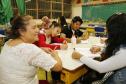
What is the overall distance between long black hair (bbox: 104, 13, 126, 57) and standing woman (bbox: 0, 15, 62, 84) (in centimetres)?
43

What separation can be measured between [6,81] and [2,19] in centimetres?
319

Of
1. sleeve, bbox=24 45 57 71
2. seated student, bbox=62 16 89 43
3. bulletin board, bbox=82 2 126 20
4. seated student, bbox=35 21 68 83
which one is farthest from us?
bulletin board, bbox=82 2 126 20

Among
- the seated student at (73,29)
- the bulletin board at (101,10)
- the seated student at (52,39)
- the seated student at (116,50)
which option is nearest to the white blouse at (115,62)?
the seated student at (116,50)

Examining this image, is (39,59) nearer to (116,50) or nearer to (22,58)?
(22,58)

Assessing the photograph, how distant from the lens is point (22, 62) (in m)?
1.18

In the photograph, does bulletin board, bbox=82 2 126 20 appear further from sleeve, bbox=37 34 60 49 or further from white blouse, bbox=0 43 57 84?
white blouse, bbox=0 43 57 84

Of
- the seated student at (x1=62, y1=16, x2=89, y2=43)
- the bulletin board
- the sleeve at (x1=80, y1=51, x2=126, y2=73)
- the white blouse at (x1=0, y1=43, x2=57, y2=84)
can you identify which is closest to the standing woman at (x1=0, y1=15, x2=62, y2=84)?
the white blouse at (x1=0, y1=43, x2=57, y2=84)

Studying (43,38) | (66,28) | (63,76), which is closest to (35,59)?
(63,76)

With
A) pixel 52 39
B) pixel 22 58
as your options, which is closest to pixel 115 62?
pixel 22 58

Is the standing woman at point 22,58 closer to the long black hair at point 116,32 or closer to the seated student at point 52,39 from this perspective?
the long black hair at point 116,32

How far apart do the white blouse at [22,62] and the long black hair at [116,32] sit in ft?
1.48

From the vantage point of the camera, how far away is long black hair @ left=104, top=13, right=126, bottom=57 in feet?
3.90

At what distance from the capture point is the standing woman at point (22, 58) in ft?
3.79

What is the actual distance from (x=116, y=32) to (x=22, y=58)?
0.70 metres
